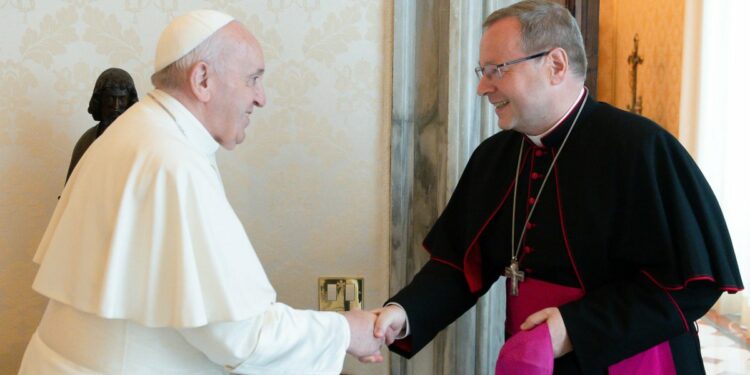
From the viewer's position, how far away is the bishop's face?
2311mm

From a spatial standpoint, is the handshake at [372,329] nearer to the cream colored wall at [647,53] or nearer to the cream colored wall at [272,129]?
the cream colored wall at [272,129]

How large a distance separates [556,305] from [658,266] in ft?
1.02

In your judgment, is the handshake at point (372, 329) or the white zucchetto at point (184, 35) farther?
the handshake at point (372, 329)

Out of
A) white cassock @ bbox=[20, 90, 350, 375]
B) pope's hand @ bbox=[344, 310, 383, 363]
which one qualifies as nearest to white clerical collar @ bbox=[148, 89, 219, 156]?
white cassock @ bbox=[20, 90, 350, 375]

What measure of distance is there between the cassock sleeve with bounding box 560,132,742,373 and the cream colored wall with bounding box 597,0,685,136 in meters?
5.00

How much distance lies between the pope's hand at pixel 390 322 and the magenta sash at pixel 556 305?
328 millimetres

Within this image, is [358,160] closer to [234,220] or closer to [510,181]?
[510,181]

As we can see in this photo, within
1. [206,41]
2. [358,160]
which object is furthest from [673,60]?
[206,41]

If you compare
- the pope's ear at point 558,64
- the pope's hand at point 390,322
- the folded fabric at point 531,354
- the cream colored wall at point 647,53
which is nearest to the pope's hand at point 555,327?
the folded fabric at point 531,354

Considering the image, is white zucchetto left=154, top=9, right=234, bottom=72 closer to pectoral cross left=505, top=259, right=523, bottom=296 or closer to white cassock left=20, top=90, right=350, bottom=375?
white cassock left=20, top=90, right=350, bottom=375

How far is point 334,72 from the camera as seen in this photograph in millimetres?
3277

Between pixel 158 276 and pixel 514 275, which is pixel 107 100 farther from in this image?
pixel 514 275

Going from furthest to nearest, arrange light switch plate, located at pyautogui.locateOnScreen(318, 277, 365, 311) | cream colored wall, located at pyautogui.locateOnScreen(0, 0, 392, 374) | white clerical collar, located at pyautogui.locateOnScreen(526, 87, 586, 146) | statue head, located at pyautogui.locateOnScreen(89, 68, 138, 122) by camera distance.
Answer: light switch plate, located at pyautogui.locateOnScreen(318, 277, 365, 311)
cream colored wall, located at pyautogui.locateOnScreen(0, 0, 392, 374)
statue head, located at pyautogui.locateOnScreen(89, 68, 138, 122)
white clerical collar, located at pyautogui.locateOnScreen(526, 87, 586, 146)

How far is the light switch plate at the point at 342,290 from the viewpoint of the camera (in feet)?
11.0
